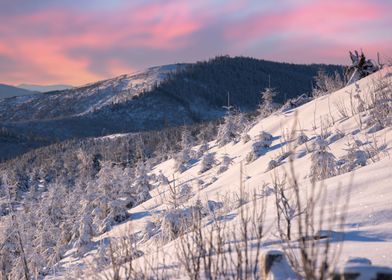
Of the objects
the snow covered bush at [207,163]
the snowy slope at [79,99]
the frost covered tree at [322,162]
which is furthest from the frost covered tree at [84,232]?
the snowy slope at [79,99]

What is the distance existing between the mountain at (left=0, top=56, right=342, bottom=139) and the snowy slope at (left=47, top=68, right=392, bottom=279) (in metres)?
92.9

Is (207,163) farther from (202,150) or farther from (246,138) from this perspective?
(202,150)

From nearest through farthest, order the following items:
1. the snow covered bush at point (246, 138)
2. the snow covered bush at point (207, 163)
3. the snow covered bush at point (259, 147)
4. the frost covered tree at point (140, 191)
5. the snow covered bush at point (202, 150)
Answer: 1. the snow covered bush at point (259, 147)
2. the snow covered bush at point (246, 138)
3. the snow covered bush at point (207, 163)
4. the frost covered tree at point (140, 191)
5. the snow covered bush at point (202, 150)

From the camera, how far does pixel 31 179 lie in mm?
41281

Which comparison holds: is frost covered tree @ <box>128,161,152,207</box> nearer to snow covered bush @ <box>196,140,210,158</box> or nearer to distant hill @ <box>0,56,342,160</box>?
snow covered bush @ <box>196,140,210,158</box>

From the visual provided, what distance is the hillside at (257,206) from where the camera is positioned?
2609 mm

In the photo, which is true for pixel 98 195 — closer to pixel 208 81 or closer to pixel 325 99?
pixel 325 99

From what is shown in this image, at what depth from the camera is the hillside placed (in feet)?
8.56

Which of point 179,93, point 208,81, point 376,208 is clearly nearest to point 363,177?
point 376,208

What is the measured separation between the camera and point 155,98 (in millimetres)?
124438

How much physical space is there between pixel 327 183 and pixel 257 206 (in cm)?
86

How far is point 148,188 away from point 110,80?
6788 inches

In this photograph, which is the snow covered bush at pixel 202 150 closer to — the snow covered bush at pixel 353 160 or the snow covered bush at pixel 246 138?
the snow covered bush at pixel 246 138

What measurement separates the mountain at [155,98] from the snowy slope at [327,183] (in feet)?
305
